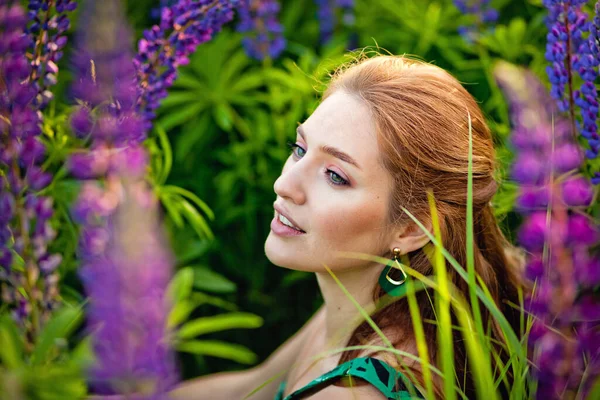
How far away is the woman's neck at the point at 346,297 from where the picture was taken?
2.06 meters

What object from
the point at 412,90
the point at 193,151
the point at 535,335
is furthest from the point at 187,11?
the point at 535,335

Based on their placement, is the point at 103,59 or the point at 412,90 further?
the point at 412,90

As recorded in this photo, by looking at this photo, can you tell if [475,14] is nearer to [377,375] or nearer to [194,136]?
[194,136]

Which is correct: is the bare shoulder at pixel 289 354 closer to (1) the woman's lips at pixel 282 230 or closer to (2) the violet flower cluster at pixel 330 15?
(1) the woman's lips at pixel 282 230

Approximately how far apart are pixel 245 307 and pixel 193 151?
0.75 meters

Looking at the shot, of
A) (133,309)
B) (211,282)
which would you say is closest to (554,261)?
(133,309)

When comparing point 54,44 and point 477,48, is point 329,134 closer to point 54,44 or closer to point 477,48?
point 54,44

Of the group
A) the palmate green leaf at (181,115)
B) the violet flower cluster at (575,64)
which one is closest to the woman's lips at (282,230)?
the violet flower cluster at (575,64)

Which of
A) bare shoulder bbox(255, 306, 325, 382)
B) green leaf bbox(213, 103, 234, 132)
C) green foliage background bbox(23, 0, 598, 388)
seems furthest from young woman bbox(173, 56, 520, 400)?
green leaf bbox(213, 103, 234, 132)

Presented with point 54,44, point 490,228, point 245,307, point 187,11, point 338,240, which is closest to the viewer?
point 54,44

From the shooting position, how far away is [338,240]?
74.9 inches

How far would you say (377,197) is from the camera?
1920mm

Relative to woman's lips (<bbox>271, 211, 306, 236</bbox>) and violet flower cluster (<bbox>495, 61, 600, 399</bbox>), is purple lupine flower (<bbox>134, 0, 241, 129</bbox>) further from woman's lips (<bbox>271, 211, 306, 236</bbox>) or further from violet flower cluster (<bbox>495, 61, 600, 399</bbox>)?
violet flower cluster (<bbox>495, 61, 600, 399</bbox>)

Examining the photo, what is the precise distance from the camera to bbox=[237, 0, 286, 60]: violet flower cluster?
295 centimetres
